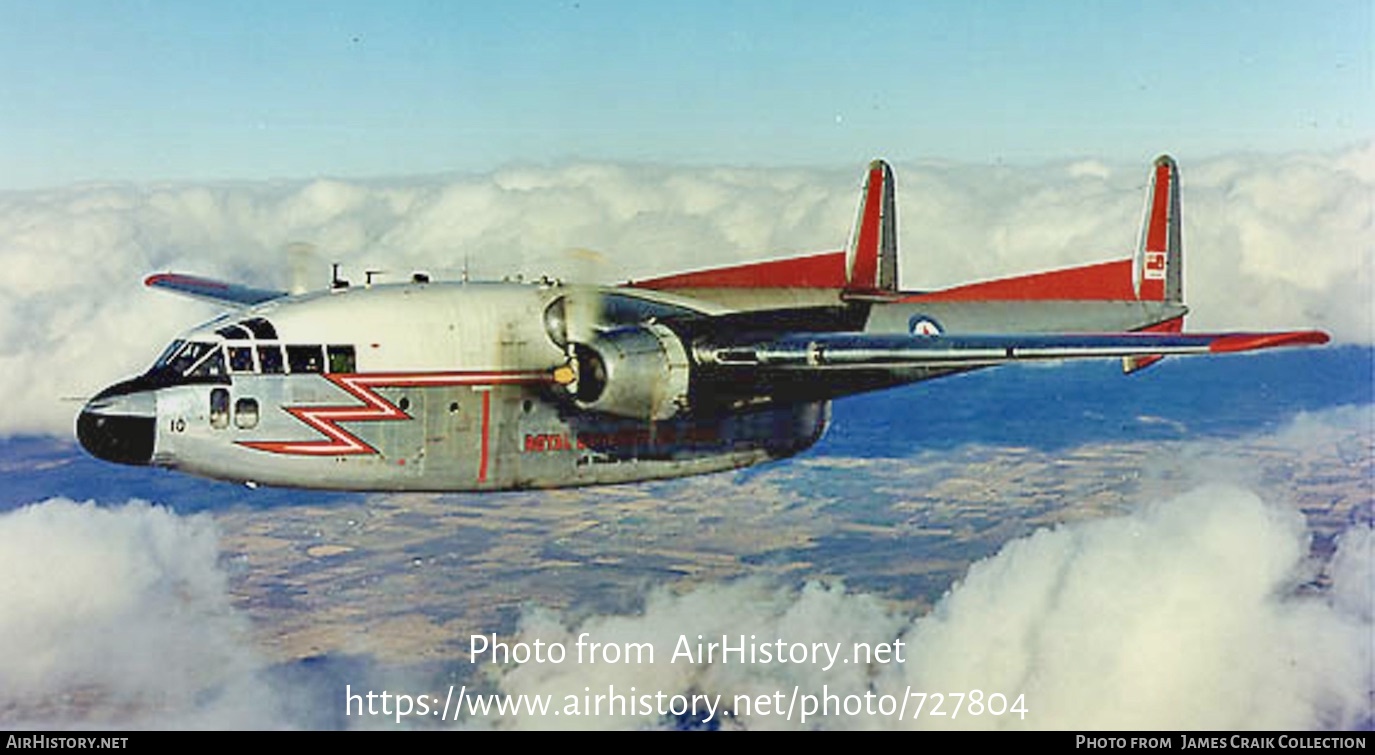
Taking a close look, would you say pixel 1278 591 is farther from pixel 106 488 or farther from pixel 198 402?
pixel 106 488

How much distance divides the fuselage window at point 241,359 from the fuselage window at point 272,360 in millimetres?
176

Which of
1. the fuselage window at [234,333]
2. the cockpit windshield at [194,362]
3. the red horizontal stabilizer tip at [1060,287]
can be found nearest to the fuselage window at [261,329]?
the fuselage window at [234,333]

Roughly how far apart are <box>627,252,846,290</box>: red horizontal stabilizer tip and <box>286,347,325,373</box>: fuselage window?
6578 millimetres

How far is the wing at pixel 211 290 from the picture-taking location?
97.6 feet

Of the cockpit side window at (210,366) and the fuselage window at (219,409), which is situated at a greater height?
the cockpit side window at (210,366)

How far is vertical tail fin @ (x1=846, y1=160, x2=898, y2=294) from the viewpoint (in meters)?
31.2

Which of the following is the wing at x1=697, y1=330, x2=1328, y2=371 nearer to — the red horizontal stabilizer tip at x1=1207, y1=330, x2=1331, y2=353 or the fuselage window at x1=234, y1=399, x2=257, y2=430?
the red horizontal stabilizer tip at x1=1207, y1=330, x2=1331, y2=353

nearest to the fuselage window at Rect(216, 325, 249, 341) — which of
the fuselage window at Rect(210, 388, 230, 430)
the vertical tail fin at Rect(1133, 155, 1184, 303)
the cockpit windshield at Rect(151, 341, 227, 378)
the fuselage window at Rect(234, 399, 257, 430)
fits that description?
the cockpit windshield at Rect(151, 341, 227, 378)

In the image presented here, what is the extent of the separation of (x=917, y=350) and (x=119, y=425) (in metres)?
13.3

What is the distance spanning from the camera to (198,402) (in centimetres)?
2130

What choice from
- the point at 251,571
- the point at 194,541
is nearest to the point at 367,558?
the point at 251,571

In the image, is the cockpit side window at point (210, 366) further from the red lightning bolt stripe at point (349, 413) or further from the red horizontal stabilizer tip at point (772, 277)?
the red horizontal stabilizer tip at point (772, 277)
